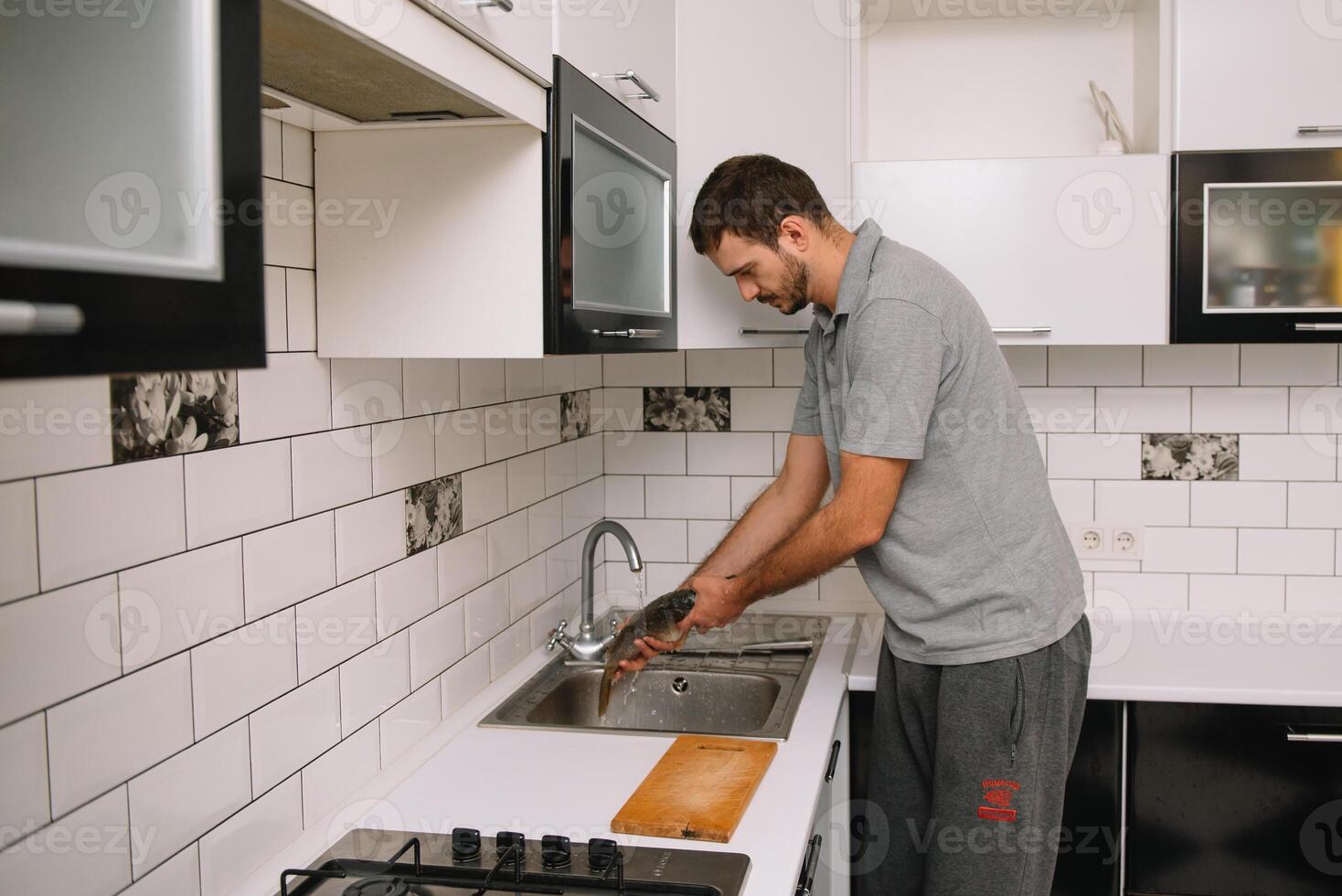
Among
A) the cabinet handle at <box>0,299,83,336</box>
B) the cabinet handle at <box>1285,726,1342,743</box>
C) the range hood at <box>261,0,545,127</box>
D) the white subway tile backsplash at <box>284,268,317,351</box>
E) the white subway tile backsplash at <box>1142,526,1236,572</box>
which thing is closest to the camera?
the cabinet handle at <box>0,299,83,336</box>

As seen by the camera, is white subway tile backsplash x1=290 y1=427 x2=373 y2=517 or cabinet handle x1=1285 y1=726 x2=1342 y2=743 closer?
white subway tile backsplash x1=290 y1=427 x2=373 y2=517

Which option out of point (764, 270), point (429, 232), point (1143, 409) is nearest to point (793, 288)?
point (764, 270)

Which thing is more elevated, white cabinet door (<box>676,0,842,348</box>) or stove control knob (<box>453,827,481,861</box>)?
white cabinet door (<box>676,0,842,348</box>)

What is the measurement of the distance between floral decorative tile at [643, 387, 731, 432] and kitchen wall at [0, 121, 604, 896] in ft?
2.58

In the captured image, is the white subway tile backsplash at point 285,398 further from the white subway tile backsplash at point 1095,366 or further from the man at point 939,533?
the white subway tile backsplash at point 1095,366

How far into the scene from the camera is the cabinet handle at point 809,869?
4.98ft

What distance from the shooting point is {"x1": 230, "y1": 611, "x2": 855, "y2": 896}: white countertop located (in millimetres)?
1402

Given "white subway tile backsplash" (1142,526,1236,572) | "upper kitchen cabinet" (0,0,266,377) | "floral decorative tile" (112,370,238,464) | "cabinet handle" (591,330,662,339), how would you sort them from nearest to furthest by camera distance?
"upper kitchen cabinet" (0,0,266,377) → "floral decorative tile" (112,370,238,464) → "cabinet handle" (591,330,662,339) → "white subway tile backsplash" (1142,526,1236,572)

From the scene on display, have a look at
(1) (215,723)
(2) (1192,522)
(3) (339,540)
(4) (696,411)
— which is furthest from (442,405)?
(2) (1192,522)

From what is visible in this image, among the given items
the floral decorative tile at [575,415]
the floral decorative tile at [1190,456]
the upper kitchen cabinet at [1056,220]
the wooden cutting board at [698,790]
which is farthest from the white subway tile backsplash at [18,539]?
the floral decorative tile at [1190,456]

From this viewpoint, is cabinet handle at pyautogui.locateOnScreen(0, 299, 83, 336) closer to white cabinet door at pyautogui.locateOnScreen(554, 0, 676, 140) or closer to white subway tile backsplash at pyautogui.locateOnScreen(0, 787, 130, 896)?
white subway tile backsplash at pyautogui.locateOnScreen(0, 787, 130, 896)

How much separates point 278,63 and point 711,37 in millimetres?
1277

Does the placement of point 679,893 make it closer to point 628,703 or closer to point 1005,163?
point 628,703

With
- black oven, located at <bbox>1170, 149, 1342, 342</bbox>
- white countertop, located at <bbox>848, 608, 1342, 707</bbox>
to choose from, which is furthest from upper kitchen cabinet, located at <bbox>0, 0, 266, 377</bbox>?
black oven, located at <bbox>1170, 149, 1342, 342</bbox>
